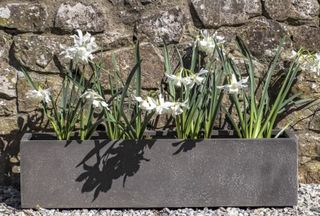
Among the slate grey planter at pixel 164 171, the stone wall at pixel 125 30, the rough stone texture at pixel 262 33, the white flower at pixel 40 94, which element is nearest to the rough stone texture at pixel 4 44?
the stone wall at pixel 125 30

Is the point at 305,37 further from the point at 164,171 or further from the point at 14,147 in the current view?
the point at 14,147

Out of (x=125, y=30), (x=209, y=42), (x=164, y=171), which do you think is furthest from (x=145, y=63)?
(x=164, y=171)

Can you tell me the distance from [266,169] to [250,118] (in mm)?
244

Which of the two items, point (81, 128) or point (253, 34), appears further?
point (253, 34)

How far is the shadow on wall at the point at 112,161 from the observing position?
278 cm

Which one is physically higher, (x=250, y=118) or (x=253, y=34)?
(x=253, y=34)

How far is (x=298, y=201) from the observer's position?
293 cm

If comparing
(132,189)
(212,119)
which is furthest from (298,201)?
(132,189)

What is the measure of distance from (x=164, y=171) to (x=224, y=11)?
844 mm

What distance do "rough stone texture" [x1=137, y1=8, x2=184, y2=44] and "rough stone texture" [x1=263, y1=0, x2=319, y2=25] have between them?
43 centimetres

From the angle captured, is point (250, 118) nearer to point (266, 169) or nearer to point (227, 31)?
point (266, 169)

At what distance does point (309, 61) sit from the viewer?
287cm

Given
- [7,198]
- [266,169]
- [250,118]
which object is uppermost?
[250,118]

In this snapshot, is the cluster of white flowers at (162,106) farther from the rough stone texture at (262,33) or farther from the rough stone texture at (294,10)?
the rough stone texture at (294,10)
